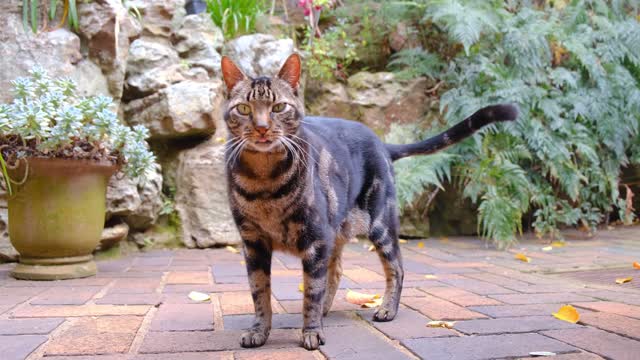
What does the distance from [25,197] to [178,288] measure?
3.56 ft

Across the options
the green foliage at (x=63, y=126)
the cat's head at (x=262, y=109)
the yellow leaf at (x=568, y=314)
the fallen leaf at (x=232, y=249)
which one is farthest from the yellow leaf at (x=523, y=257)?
the green foliage at (x=63, y=126)

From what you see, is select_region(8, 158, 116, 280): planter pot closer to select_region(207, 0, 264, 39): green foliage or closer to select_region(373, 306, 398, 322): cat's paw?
select_region(373, 306, 398, 322): cat's paw

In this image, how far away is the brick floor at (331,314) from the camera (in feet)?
5.87

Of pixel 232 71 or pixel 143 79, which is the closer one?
pixel 232 71

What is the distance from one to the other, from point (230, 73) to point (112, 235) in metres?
2.20

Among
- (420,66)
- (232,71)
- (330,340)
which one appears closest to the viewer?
(330,340)

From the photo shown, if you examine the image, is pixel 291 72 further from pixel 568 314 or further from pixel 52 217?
pixel 52 217

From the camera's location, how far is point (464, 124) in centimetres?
239

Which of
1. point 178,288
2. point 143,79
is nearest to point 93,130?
point 178,288

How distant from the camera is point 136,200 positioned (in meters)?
3.90

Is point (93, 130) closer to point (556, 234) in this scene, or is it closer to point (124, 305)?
point (124, 305)

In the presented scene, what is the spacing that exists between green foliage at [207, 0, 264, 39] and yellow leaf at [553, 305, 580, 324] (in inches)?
156

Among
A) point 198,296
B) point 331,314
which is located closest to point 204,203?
point 198,296

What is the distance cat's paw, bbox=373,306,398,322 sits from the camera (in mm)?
2215
